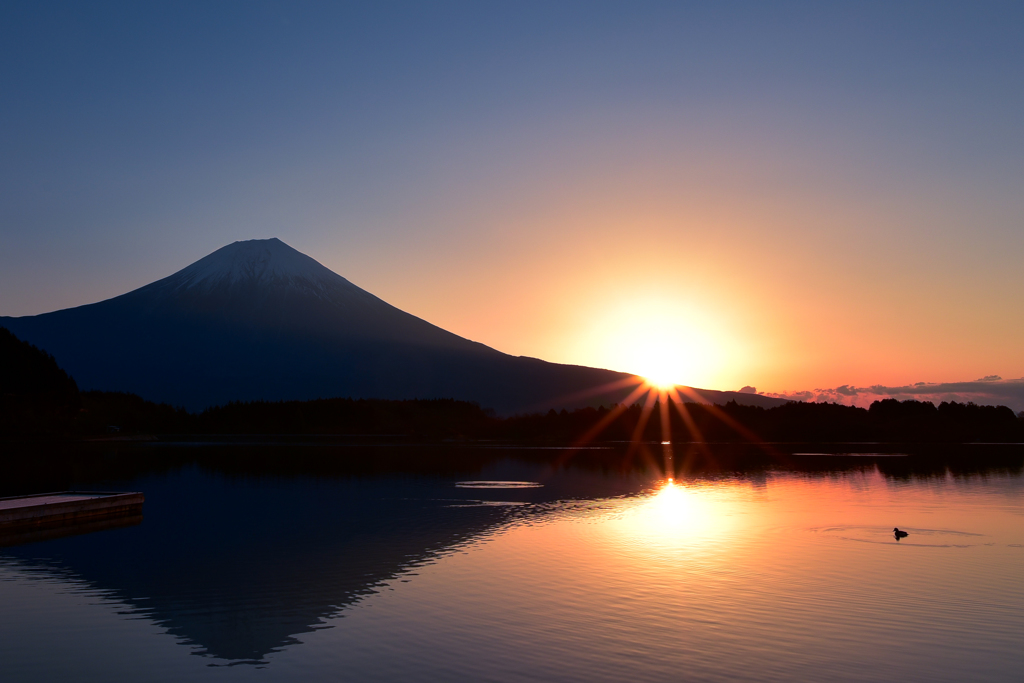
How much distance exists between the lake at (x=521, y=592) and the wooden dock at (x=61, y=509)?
1.48m

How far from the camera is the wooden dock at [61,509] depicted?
2819 centimetres

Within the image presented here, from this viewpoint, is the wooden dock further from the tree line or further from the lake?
the tree line

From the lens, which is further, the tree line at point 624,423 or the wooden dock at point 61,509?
the tree line at point 624,423

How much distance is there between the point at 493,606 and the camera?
18.2 metres

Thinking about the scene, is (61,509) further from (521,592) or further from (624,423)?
(624,423)

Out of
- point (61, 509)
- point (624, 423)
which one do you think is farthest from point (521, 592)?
point (624, 423)

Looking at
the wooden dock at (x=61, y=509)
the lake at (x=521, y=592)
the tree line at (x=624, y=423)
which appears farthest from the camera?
the tree line at (x=624, y=423)

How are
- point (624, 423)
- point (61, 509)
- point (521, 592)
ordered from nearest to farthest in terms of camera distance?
point (521, 592), point (61, 509), point (624, 423)

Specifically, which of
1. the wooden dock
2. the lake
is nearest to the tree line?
the wooden dock

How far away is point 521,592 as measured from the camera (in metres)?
19.7

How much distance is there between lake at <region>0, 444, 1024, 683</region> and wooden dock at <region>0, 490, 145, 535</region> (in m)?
1.48

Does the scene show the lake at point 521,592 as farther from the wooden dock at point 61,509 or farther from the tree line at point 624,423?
the tree line at point 624,423

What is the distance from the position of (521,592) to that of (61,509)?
2040 cm

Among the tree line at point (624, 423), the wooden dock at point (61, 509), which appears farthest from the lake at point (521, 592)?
the tree line at point (624, 423)
